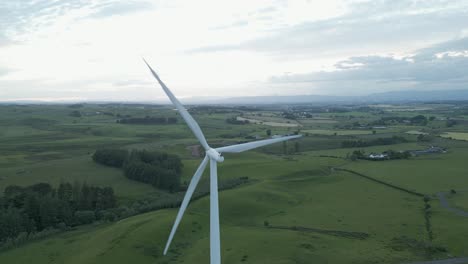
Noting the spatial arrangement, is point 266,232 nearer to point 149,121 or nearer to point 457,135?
point 457,135

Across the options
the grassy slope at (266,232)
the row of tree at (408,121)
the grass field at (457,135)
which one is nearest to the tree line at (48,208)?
the grassy slope at (266,232)

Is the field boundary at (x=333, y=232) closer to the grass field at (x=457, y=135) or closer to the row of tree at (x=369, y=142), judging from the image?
the row of tree at (x=369, y=142)

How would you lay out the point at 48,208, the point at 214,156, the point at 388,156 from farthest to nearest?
1. the point at 388,156
2. the point at 48,208
3. the point at 214,156

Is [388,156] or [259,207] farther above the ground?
[388,156]

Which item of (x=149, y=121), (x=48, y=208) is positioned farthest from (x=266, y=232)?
(x=149, y=121)

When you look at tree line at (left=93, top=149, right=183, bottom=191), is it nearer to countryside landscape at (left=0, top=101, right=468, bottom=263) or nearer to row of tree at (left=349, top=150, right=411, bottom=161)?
countryside landscape at (left=0, top=101, right=468, bottom=263)
